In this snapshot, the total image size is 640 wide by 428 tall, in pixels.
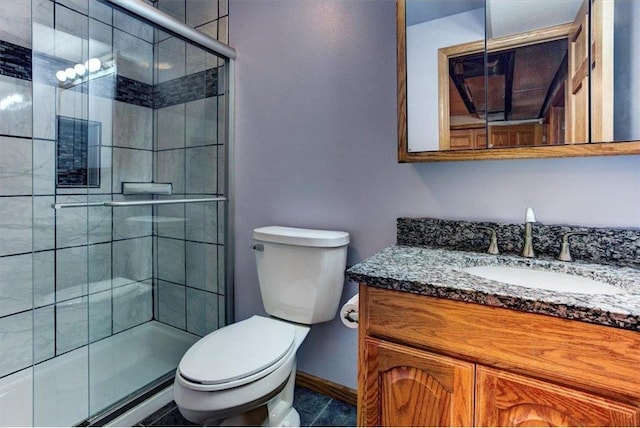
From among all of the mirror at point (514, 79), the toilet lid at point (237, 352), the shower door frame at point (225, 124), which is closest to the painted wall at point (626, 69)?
the mirror at point (514, 79)

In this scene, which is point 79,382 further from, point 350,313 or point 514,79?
point 514,79

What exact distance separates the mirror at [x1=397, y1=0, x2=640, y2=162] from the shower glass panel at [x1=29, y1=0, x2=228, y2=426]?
3.55ft

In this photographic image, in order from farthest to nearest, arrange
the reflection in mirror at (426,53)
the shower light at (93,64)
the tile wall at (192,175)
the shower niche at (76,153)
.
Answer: the tile wall at (192,175) → the shower light at (93,64) → the shower niche at (76,153) → the reflection in mirror at (426,53)

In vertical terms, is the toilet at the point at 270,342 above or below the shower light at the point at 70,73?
below

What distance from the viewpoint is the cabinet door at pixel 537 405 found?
0.64 m

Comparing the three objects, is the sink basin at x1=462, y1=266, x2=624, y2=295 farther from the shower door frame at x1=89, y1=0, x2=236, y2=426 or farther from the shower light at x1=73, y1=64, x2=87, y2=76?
the shower light at x1=73, y1=64, x2=87, y2=76

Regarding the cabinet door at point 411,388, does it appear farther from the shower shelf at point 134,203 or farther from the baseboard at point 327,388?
the shower shelf at point 134,203

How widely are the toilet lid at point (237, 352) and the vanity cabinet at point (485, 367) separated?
358 millimetres

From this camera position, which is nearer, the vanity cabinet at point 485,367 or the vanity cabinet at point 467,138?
the vanity cabinet at point 485,367

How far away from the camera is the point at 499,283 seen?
0.78 m

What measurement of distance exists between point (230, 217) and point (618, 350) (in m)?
1.62

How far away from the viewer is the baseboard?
147 cm

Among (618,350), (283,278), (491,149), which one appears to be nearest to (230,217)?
(283,278)

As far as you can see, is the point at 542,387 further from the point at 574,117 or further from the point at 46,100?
the point at 46,100
